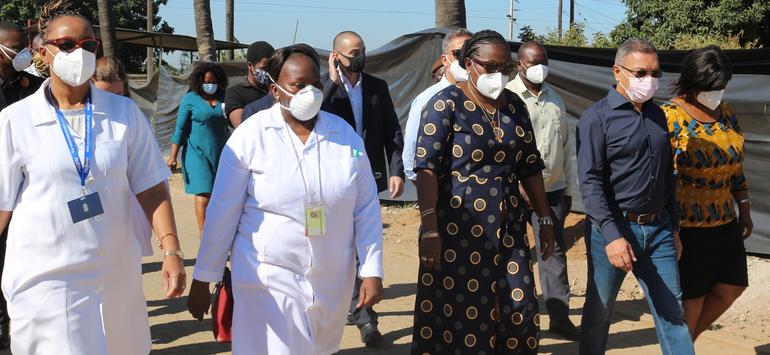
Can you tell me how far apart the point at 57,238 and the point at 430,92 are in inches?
138

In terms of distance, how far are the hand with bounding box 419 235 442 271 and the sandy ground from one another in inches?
67.9

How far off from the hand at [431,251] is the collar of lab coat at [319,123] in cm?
84

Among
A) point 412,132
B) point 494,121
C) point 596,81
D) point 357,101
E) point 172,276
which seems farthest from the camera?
point 596,81

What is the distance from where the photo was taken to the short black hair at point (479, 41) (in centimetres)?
461

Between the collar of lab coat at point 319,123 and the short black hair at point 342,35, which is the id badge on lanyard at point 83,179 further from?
the short black hair at point 342,35

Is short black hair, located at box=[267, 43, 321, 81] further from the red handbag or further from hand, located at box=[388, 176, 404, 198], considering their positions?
hand, located at box=[388, 176, 404, 198]

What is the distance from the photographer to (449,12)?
11773mm

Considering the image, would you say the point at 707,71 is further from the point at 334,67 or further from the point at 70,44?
the point at 70,44

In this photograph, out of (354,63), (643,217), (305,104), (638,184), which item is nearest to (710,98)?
(638,184)

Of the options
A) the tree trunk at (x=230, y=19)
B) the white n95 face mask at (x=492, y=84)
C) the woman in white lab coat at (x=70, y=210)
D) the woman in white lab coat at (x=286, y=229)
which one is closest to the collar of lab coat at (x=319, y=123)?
the woman in white lab coat at (x=286, y=229)

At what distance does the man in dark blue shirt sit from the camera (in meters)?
4.73

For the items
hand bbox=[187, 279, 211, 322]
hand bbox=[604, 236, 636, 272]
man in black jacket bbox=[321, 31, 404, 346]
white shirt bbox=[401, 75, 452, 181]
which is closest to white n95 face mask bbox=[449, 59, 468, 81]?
white shirt bbox=[401, 75, 452, 181]

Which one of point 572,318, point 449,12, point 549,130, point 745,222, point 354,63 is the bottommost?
point 572,318

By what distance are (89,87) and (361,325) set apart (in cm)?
315
